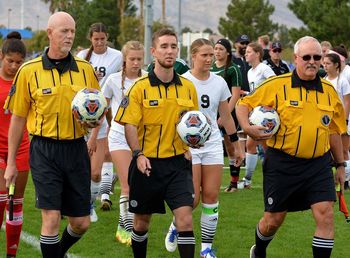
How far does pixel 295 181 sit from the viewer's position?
820 cm

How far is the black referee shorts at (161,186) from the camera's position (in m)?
7.95

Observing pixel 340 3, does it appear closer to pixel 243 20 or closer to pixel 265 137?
pixel 243 20

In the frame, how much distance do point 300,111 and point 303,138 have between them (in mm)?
240

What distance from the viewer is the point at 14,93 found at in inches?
305

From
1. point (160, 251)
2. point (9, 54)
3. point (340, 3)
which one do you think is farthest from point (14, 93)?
point (340, 3)

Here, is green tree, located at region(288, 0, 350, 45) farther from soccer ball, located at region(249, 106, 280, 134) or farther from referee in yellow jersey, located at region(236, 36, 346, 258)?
soccer ball, located at region(249, 106, 280, 134)

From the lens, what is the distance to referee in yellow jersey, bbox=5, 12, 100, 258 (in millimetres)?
7664

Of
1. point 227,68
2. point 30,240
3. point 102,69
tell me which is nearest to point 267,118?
point 30,240

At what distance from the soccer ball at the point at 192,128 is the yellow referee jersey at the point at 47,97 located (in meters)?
0.87

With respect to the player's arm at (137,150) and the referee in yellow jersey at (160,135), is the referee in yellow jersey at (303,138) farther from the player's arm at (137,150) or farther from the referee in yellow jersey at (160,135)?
the player's arm at (137,150)

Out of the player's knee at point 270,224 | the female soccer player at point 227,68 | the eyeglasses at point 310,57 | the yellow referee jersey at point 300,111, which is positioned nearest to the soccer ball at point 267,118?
the yellow referee jersey at point 300,111

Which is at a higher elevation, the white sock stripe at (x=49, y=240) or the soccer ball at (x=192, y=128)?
the soccer ball at (x=192, y=128)

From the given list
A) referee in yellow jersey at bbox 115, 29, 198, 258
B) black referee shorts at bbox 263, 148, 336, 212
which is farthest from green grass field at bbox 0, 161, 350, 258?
referee in yellow jersey at bbox 115, 29, 198, 258

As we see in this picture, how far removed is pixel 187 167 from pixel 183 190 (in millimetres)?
268
